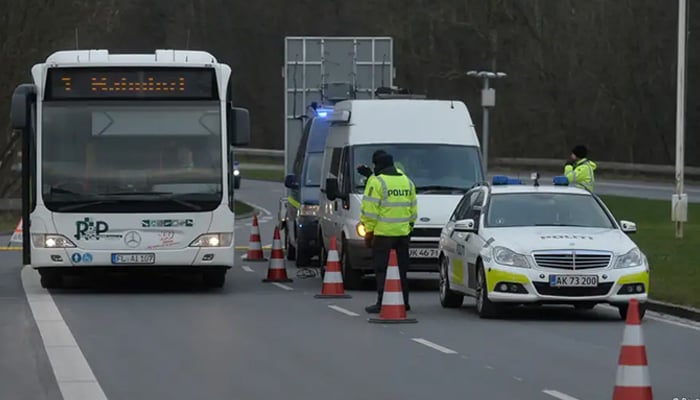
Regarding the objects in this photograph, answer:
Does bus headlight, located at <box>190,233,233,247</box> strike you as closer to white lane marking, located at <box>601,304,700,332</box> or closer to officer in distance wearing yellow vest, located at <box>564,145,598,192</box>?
Result: white lane marking, located at <box>601,304,700,332</box>

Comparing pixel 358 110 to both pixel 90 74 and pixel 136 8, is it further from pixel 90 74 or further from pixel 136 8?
pixel 136 8

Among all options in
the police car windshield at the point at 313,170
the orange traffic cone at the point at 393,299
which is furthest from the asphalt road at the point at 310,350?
the police car windshield at the point at 313,170

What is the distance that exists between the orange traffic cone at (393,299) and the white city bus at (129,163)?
423 centimetres

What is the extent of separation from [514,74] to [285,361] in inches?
2136

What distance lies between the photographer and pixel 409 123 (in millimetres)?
23531

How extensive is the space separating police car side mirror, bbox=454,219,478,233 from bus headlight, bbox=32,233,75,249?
17.3 feet

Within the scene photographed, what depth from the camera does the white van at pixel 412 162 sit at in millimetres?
22219

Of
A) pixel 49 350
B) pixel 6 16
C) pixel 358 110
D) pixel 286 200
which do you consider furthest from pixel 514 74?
pixel 49 350

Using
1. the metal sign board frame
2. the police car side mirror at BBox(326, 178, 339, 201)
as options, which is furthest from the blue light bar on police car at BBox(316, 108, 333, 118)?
the police car side mirror at BBox(326, 178, 339, 201)

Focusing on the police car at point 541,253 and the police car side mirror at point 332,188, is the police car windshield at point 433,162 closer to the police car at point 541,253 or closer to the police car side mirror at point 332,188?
the police car side mirror at point 332,188

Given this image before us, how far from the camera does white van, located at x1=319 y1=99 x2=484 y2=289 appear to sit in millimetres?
22219

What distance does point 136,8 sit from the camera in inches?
2975

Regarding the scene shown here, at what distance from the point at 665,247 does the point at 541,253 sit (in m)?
12.8


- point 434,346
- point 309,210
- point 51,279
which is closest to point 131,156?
point 51,279
